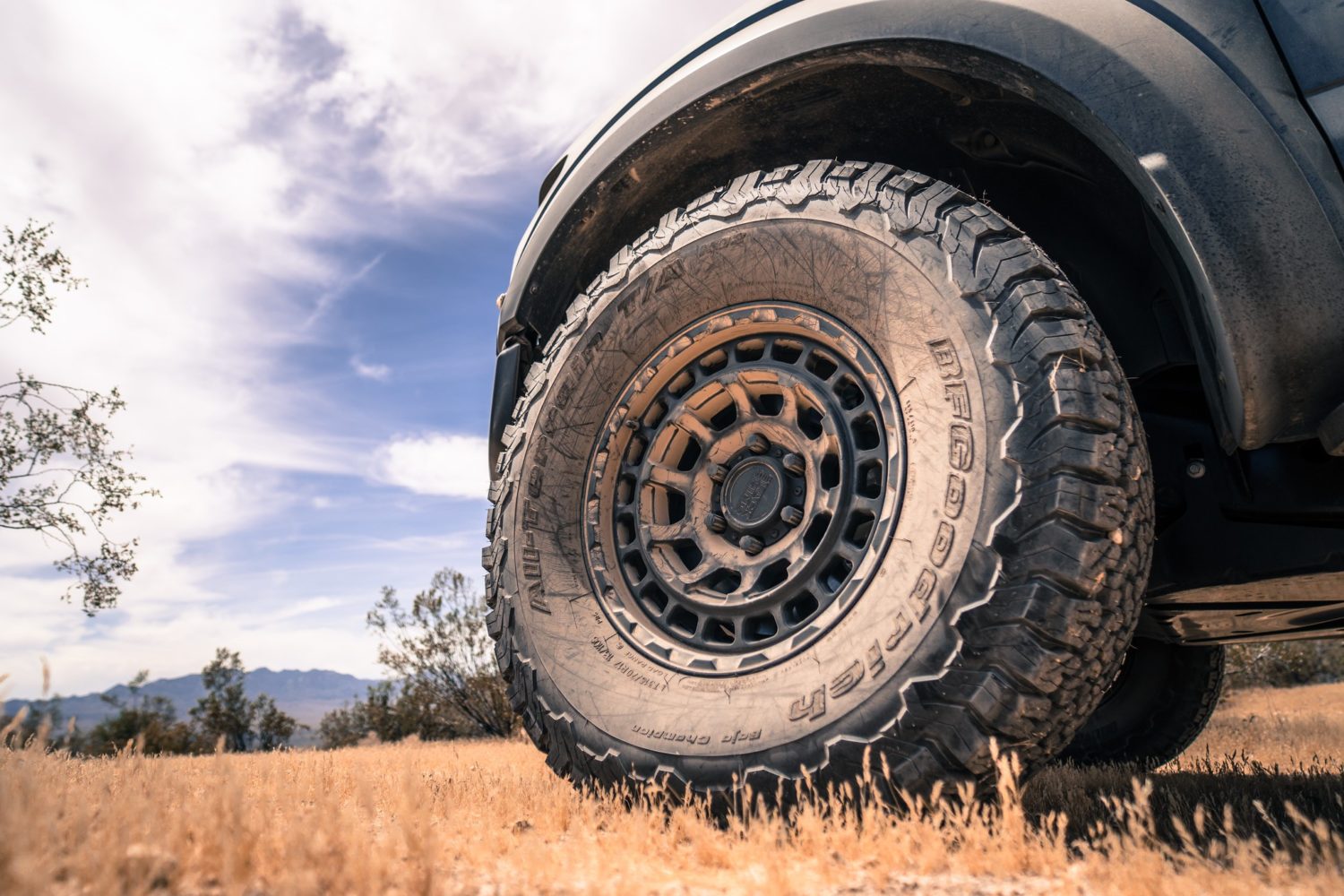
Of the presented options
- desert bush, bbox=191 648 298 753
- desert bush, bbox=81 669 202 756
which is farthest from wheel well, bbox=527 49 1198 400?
desert bush, bbox=191 648 298 753

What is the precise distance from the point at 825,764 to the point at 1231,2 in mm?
2038

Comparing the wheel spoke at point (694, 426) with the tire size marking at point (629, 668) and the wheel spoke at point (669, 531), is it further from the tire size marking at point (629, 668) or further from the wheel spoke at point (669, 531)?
the tire size marking at point (629, 668)

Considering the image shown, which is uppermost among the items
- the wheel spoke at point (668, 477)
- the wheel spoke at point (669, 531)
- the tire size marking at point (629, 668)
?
the wheel spoke at point (668, 477)

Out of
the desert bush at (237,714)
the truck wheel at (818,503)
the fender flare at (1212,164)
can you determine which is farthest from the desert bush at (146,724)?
the fender flare at (1212,164)

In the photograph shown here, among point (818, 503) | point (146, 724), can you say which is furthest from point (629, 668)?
point (146, 724)

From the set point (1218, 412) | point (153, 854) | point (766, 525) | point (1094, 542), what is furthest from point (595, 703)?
point (1218, 412)

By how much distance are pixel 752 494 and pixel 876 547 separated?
18.9 inches

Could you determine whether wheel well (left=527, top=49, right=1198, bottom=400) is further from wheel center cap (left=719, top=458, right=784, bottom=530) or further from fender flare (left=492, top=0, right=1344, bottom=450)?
wheel center cap (left=719, top=458, right=784, bottom=530)

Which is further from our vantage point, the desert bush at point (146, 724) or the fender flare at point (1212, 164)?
the desert bush at point (146, 724)

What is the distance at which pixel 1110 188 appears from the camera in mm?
2479

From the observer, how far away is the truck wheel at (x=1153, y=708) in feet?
12.8

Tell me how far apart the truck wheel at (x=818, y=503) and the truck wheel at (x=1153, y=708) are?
2274mm

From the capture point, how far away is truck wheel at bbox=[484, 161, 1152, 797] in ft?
6.28

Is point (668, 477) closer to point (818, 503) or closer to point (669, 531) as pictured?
point (669, 531)
